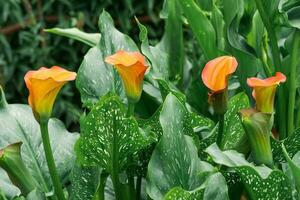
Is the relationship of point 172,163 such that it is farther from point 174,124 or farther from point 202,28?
point 202,28

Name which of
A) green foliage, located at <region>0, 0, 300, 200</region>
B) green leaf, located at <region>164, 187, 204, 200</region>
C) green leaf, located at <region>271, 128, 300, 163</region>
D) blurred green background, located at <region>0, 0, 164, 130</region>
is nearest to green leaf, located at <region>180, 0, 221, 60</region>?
green foliage, located at <region>0, 0, 300, 200</region>

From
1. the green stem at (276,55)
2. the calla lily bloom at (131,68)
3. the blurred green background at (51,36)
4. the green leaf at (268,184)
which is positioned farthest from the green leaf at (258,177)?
the blurred green background at (51,36)

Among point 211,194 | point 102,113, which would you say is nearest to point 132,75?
point 102,113

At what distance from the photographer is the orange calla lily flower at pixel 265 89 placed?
0.80 meters

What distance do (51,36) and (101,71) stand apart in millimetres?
1652

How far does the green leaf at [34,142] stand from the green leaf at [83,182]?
4 centimetres

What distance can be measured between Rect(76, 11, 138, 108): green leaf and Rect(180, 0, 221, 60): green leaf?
102mm

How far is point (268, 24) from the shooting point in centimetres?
100

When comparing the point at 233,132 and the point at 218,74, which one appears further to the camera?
the point at 233,132

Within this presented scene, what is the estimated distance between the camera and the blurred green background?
2490mm

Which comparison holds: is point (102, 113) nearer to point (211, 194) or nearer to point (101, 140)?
point (101, 140)

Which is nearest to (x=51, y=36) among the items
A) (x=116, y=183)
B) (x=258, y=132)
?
(x=116, y=183)

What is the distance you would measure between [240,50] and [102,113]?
308 millimetres

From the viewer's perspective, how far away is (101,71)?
1.01 metres
